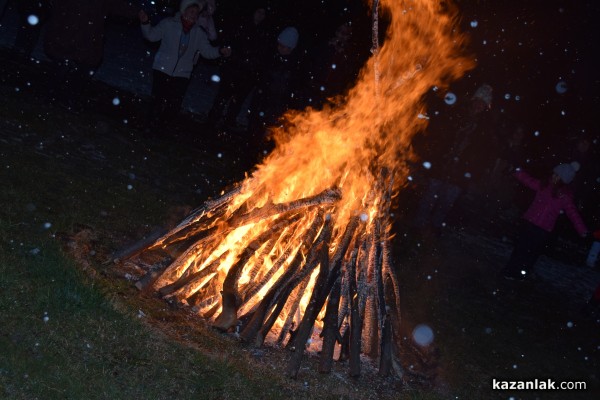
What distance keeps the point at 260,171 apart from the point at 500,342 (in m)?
3.66

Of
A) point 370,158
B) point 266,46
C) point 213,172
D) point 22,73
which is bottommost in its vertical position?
point 370,158

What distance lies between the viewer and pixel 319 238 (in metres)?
5.90

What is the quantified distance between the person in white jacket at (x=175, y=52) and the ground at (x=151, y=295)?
0.67 m

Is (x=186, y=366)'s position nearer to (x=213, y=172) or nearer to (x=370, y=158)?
(x=370, y=158)

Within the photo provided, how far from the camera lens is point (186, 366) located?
185 inches

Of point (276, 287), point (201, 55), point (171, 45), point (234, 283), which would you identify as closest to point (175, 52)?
point (171, 45)

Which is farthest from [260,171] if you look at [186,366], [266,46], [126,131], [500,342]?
[266,46]

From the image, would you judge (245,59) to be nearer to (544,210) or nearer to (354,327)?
(544,210)

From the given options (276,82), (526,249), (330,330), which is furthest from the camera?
(276,82)

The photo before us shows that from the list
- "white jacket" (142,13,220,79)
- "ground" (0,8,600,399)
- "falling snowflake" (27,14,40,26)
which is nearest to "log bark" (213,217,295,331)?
"ground" (0,8,600,399)

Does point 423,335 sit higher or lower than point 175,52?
lower

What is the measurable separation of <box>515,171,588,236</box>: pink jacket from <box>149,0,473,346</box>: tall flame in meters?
3.44

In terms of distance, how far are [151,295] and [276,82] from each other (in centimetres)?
673

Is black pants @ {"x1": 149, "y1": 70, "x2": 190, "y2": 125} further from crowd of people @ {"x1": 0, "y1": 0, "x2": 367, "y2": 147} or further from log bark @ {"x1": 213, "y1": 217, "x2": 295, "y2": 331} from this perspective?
log bark @ {"x1": 213, "y1": 217, "x2": 295, "y2": 331}
